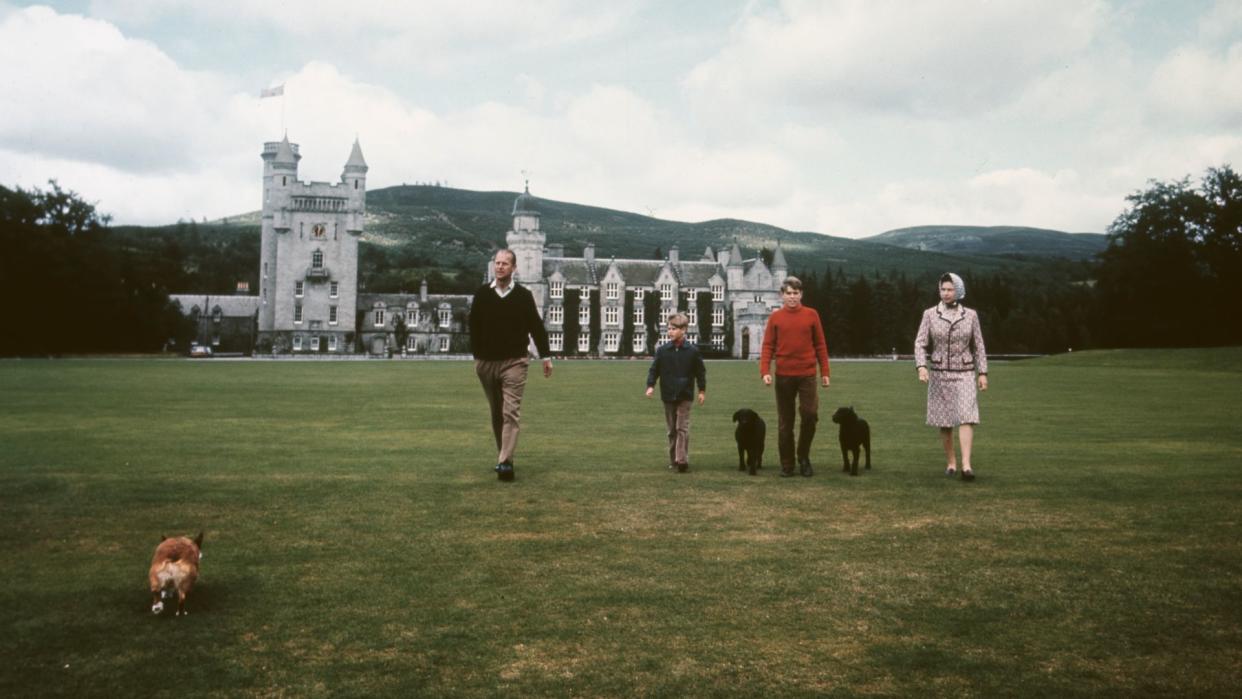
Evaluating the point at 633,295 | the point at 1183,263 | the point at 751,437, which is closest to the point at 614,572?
the point at 751,437

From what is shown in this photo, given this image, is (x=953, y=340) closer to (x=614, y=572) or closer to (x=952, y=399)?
(x=952, y=399)

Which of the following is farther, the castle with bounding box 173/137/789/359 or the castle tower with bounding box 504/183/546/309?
the castle tower with bounding box 504/183/546/309

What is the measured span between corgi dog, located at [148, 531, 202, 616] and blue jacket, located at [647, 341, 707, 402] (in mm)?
6840

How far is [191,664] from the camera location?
492cm

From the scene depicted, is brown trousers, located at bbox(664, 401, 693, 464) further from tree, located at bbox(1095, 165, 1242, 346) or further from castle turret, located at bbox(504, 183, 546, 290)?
castle turret, located at bbox(504, 183, 546, 290)

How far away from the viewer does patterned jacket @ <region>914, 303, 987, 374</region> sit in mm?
11578

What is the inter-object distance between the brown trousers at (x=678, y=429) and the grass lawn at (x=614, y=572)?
329 mm

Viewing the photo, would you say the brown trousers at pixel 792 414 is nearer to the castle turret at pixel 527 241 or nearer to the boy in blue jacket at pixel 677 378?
the boy in blue jacket at pixel 677 378

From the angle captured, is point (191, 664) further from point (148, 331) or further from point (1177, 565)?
point (148, 331)

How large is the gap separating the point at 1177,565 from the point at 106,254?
259ft

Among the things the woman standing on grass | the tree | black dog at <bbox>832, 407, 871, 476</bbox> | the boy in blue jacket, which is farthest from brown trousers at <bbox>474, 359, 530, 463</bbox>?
the tree

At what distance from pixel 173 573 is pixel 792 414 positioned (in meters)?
7.54

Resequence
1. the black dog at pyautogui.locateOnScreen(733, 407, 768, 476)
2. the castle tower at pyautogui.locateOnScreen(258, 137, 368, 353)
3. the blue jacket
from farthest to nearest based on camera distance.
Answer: the castle tower at pyautogui.locateOnScreen(258, 137, 368, 353)
the blue jacket
the black dog at pyautogui.locateOnScreen(733, 407, 768, 476)

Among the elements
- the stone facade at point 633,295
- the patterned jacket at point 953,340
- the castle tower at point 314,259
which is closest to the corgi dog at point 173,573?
the patterned jacket at point 953,340
